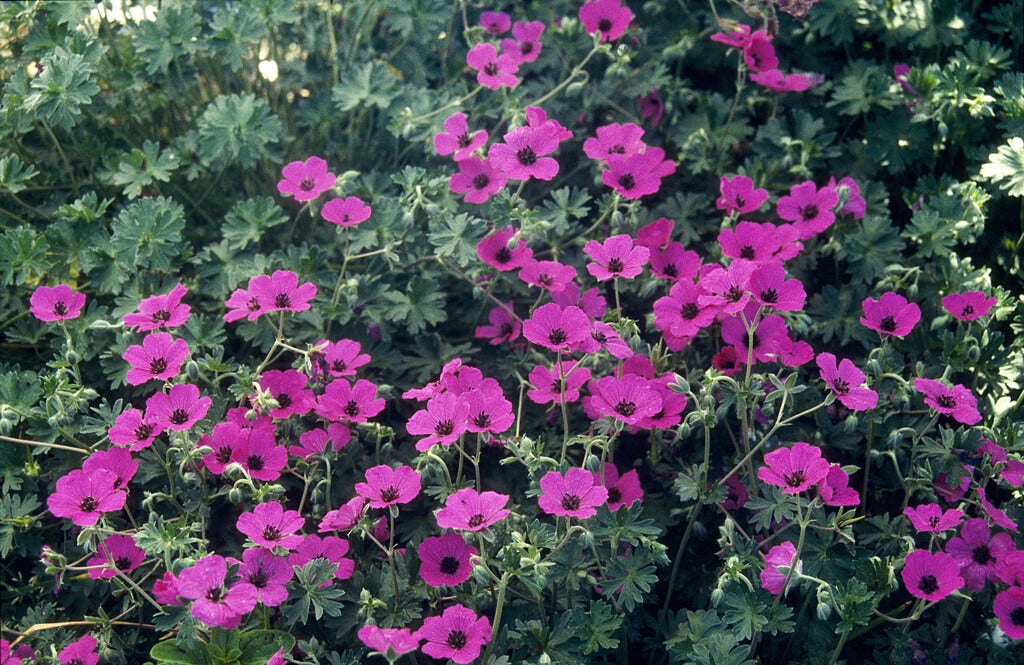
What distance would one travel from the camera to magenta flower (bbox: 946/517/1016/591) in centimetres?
184

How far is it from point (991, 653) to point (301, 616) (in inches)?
49.6

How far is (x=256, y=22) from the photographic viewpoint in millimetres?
2480

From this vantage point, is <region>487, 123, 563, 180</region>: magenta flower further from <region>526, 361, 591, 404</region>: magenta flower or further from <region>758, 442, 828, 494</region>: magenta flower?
<region>758, 442, 828, 494</region>: magenta flower

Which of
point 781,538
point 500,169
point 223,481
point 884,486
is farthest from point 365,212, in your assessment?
point 884,486

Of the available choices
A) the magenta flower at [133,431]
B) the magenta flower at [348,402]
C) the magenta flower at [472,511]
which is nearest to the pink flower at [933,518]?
the magenta flower at [472,511]

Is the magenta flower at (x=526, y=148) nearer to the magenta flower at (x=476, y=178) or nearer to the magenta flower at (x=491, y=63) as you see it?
the magenta flower at (x=476, y=178)

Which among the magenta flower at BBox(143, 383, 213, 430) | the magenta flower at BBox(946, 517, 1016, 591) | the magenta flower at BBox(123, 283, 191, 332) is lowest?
the magenta flower at BBox(946, 517, 1016, 591)

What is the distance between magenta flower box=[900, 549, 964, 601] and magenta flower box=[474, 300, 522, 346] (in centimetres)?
92

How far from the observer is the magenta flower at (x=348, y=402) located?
6.25 ft

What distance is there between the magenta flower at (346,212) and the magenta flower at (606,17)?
0.75 m

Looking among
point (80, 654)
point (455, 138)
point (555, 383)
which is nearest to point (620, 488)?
point (555, 383)

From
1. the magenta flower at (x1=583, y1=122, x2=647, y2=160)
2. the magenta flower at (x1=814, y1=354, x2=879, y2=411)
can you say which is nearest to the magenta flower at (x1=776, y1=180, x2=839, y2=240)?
the magenta flower at (x1=583, y1=122, x2=647, y2=160)

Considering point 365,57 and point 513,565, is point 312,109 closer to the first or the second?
point 365,57

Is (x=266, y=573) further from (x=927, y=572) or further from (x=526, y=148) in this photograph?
(x=927, y=572)
